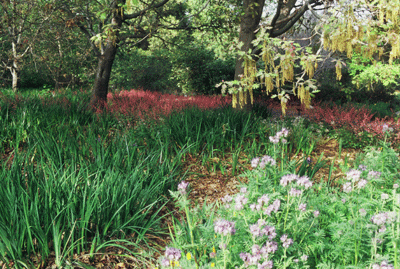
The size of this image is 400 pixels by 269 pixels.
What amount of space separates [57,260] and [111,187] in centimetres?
73

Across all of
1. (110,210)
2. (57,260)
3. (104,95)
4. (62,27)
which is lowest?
(57,260)

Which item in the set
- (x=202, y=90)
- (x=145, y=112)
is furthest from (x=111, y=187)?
(x=202, y=90)

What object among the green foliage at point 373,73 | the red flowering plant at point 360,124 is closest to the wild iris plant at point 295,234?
the red flowering plant at point 360,124

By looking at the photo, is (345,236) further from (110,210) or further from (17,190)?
(17,190)

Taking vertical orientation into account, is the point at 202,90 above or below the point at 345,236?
above

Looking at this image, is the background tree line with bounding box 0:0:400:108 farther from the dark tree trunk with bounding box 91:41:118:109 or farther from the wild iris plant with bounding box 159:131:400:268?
the wild iris plant with bounding box 159:131:400:268

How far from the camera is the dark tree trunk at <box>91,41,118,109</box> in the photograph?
25.0 ft

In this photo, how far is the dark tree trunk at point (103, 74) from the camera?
761 centimetres

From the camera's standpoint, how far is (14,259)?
2.17m

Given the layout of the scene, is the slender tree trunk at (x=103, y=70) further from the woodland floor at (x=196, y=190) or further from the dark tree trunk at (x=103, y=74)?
the woodland floor at (x=196, y=190)

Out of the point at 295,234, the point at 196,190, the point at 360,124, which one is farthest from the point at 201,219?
the point at 360,124

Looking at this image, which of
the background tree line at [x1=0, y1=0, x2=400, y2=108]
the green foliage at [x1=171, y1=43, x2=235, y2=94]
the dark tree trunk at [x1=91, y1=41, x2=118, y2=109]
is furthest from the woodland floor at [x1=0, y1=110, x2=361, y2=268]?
the green foliage at [x1=171, y1=43, x2=235, y2=94]

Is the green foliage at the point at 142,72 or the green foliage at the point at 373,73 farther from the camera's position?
the green foliage at the point at 142,72

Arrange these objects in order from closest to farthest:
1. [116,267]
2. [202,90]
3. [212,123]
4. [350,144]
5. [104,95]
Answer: [116,267]
[212,123]
[350,144]
[104,95]
[202,90]
